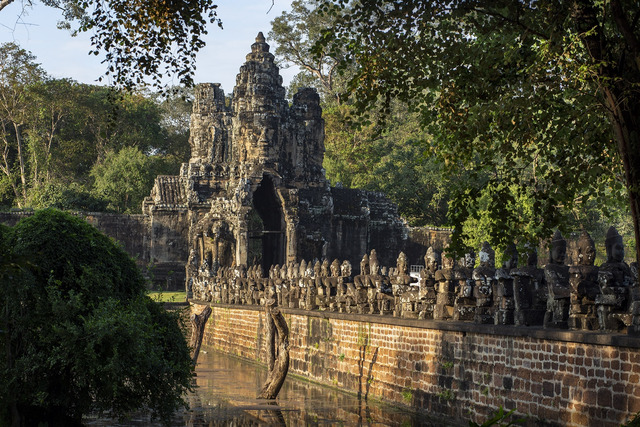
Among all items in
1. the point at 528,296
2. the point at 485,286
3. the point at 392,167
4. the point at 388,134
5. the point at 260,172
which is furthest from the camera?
the point at 388,134

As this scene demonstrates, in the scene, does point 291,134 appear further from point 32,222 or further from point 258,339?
point 32,222

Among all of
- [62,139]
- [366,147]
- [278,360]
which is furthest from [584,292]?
[62,139]

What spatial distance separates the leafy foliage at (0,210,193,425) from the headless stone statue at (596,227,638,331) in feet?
Result: 17.4

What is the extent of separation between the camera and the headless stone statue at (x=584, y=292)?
40.8 feet

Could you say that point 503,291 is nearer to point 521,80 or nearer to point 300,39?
point 521,80

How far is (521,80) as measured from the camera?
500 inches

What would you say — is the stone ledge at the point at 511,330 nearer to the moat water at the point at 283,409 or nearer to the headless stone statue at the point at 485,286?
the headless stone statue at the point at 485,286

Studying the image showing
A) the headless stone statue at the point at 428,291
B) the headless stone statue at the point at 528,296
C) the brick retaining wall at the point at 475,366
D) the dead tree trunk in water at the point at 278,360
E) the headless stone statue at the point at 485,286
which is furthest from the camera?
the dead tree trunk in water at the point at 278,360

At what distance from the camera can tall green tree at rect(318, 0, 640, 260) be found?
10898 millimetres

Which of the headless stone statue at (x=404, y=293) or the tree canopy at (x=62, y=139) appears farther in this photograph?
the tree canopy at (x=62, y=139)

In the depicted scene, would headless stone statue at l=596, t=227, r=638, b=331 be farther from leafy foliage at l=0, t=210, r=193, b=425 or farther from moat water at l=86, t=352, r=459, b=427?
leafy foliage at l=0, t=210, r=193, b=425

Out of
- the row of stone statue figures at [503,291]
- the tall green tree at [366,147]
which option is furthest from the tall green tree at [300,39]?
the row of stone statue figures at [503,291]

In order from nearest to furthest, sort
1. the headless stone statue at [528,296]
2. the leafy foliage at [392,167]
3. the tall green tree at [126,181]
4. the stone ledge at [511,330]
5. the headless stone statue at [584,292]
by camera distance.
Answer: the stone ledge at [511,330]
the headless stone statue at [584,292]
the headless stone statue at [528,296]
the leafy foliage at [392,167]
the tall green tree at [126,181]

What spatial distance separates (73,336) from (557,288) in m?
6.14
